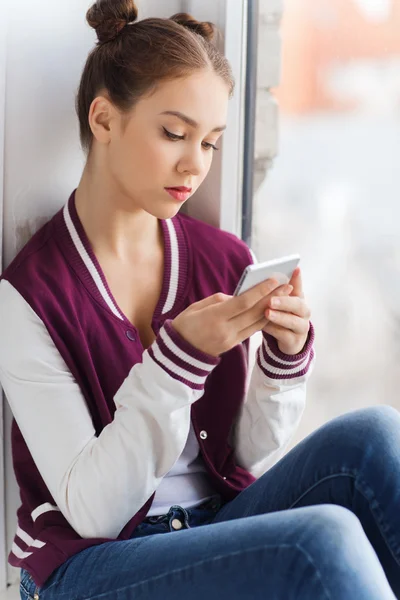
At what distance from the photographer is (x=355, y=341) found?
5.25 feet

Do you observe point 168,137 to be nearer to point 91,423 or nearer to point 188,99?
point 188,99

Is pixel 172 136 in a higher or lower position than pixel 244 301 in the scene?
higher

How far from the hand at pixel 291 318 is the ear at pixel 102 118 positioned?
33 cm

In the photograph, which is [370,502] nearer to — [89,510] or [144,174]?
[89,510]

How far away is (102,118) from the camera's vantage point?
1.17 m

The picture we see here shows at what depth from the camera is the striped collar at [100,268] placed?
121cm

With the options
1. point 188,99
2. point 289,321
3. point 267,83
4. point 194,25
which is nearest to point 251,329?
point 289,321

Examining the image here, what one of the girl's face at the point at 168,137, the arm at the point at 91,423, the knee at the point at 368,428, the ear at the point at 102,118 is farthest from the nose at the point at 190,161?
the knee at the point at 368,428

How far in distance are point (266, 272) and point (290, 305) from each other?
0.26 ft

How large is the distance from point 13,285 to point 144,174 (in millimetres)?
240

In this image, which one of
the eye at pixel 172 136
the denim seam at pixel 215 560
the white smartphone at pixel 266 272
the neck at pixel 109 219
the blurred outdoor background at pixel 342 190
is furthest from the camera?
the blurred outdoor background at pixel 342 190

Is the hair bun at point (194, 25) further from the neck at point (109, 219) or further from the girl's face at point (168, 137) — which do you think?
the neck at point (109, 219)

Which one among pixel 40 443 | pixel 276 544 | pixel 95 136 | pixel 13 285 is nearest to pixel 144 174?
pixel 95 136

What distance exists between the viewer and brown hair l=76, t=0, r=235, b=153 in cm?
112
